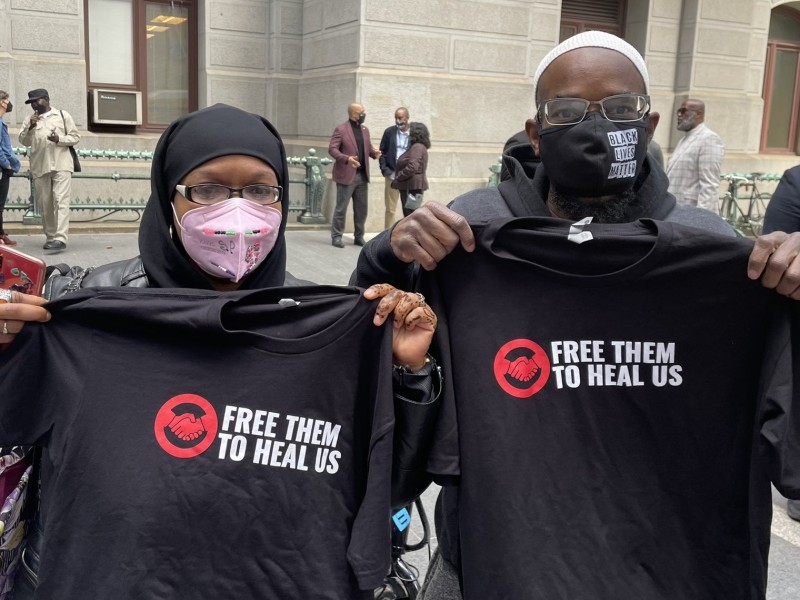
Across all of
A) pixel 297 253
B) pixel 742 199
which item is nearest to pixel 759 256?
pixel 297 253

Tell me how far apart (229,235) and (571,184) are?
3.01 ft

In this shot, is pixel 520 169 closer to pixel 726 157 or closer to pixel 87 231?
pixel 87 231

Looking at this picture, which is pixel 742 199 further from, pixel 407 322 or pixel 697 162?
pixel 407 322

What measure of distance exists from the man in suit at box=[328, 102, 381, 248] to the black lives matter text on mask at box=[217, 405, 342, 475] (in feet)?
34.8

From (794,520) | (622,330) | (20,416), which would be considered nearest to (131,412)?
(20,416)

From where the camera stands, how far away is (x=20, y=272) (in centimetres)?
210

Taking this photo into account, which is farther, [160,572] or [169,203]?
[169,203]

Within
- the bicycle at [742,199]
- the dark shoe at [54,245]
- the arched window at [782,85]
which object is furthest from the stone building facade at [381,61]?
the dark shoe at [54,245]

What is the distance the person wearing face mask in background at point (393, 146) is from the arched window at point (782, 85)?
11610 mm

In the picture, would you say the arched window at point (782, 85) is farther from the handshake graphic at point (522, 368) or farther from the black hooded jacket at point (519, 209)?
the handshake graphic at point (522, 368)

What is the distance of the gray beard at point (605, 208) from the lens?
2.27 meters

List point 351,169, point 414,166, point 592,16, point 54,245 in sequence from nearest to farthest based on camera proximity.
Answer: point 54,245
point 414,166
point 351,169
point 592,16

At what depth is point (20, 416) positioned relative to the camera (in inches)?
75.3

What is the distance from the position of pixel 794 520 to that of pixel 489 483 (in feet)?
10.9
